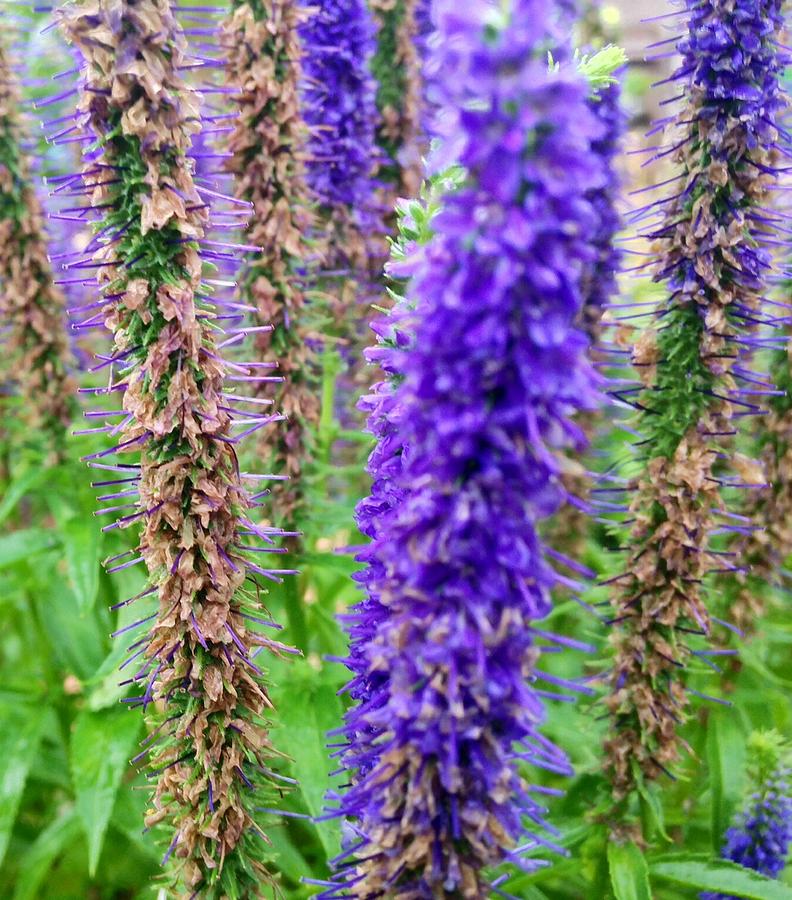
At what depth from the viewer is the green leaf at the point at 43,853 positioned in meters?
4.73

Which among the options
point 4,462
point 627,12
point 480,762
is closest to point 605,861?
point 480,762

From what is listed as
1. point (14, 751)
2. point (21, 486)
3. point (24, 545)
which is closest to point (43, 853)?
point (14, 751)

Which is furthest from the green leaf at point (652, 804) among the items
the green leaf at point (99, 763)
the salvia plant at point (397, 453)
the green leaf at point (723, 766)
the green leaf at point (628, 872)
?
the green leaf at point (99, 763)

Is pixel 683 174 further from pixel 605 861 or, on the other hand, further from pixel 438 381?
pixel 605 861

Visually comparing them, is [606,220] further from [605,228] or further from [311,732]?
[311,732]

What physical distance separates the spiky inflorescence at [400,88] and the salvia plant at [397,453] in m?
0.02

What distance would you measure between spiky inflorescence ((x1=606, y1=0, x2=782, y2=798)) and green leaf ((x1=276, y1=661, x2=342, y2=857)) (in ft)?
4.09

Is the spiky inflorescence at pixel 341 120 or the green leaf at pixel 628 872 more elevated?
the spiky inflorescence at pixel 341 120

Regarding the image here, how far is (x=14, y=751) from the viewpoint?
14.8ft

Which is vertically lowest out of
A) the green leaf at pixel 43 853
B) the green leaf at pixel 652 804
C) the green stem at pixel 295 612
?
the green leaf at pixel 43 853

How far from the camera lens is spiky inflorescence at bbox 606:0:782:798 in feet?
10.5

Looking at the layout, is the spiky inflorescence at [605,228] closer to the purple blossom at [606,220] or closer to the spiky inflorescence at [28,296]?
the purple blossom at [606,220]

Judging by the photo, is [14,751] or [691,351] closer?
[691,351]

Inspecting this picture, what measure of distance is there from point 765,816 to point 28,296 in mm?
4312
